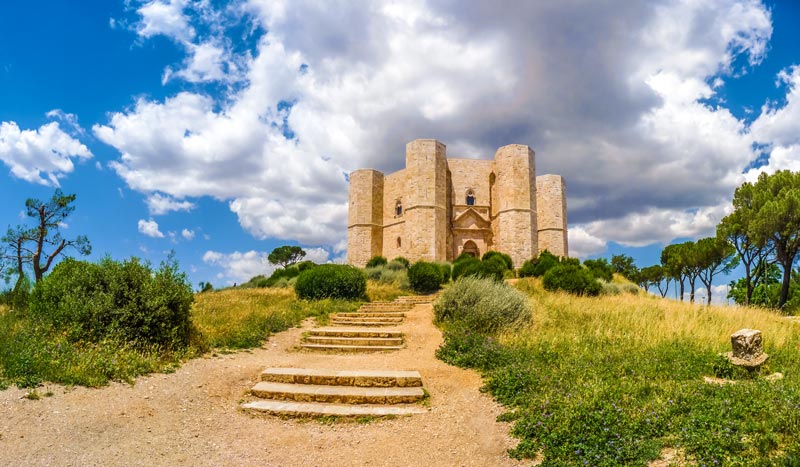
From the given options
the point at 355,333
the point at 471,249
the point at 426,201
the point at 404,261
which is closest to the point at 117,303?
the point at 355,333

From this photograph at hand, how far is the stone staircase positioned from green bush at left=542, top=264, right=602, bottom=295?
385 inches

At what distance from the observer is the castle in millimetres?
28812

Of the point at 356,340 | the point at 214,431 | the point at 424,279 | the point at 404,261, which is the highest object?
the point at 404,261

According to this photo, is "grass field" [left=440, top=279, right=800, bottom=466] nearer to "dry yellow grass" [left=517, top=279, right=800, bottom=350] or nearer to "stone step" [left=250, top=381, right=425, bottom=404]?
"dry yellow grass" [left=517, top=279, right=800, bottom=350]

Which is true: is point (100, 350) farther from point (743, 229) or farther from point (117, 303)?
point (743, 229)

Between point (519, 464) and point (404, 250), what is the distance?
25.7m

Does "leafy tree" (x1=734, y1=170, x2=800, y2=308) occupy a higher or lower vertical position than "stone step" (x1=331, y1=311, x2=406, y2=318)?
higher

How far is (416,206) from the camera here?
1131 inches

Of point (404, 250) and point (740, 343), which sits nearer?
point (740, 343)

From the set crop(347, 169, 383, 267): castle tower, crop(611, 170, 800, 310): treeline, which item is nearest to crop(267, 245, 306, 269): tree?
crop(347, 169, 383, 267): castle tower

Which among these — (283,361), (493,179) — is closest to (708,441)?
(283,361)

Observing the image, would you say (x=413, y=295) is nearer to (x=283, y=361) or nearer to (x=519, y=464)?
(x=283, y=361)

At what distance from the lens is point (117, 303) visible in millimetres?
7270

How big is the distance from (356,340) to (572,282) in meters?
8.60
